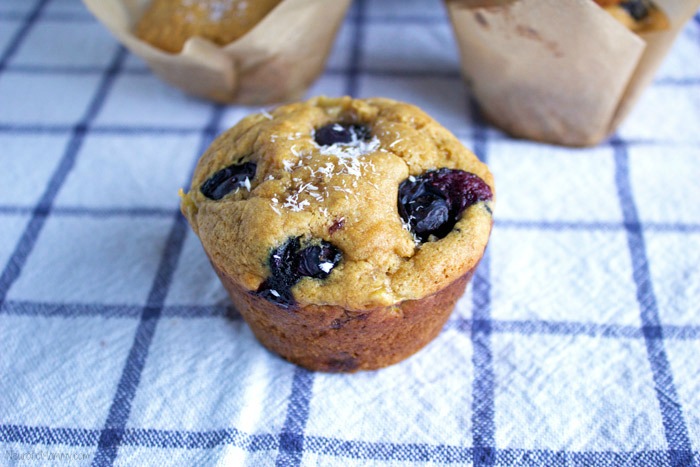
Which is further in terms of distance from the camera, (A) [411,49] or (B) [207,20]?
(A) [411,49]

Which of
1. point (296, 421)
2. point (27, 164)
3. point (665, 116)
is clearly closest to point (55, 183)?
point (27, 164)

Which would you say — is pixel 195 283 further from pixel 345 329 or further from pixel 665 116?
pixel 665 116

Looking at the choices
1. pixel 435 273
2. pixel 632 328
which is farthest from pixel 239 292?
pixel 632 328

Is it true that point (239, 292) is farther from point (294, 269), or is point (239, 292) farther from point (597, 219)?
point (597, 219)

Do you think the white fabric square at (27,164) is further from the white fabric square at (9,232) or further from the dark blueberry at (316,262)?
the dark blueberry at (316,262)

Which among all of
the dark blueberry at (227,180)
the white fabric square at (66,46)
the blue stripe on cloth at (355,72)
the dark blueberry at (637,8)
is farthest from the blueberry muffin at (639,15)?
the white fabric square at (66,46)

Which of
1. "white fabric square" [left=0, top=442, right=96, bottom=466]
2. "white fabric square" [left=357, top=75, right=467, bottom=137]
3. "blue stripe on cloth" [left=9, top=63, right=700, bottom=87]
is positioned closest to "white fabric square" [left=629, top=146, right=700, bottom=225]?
"blue stripe on cloth" [left=9, top=63, right=700, bottom=87]

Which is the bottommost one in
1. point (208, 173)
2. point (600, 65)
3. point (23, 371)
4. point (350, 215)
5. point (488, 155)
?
point (23, 371)
